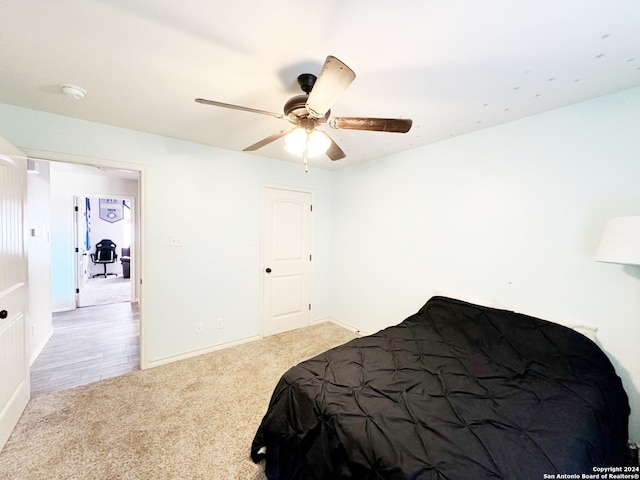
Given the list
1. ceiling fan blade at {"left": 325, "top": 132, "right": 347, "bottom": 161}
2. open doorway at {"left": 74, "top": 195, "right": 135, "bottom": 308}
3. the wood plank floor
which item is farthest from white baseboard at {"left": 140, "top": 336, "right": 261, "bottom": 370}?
open doorway at {"left": 74, "top": 195, "right": 135, "bottom": 308}

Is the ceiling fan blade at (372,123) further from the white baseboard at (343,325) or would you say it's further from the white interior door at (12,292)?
the white baseboard at (343,325)

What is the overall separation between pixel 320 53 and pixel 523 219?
2.07 meters

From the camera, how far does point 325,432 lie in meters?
1.26

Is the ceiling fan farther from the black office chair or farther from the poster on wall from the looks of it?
the poster on wall

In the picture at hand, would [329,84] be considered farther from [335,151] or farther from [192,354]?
[192,354]

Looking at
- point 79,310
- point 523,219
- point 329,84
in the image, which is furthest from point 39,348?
point 523,219

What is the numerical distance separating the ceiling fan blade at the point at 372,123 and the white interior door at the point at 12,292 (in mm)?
2229

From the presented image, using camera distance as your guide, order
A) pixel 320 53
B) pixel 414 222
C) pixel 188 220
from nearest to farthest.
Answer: pixel 320 53 < pixel 188 220 < pixel 414 222

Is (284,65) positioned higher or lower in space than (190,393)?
higher

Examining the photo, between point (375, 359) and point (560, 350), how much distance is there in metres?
1.28

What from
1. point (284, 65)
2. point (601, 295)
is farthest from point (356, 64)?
point (601, 295)

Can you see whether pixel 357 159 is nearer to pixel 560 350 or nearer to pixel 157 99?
pixel 157 99

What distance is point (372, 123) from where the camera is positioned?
5.13 ft

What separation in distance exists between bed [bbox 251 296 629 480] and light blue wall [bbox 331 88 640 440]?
30cm
